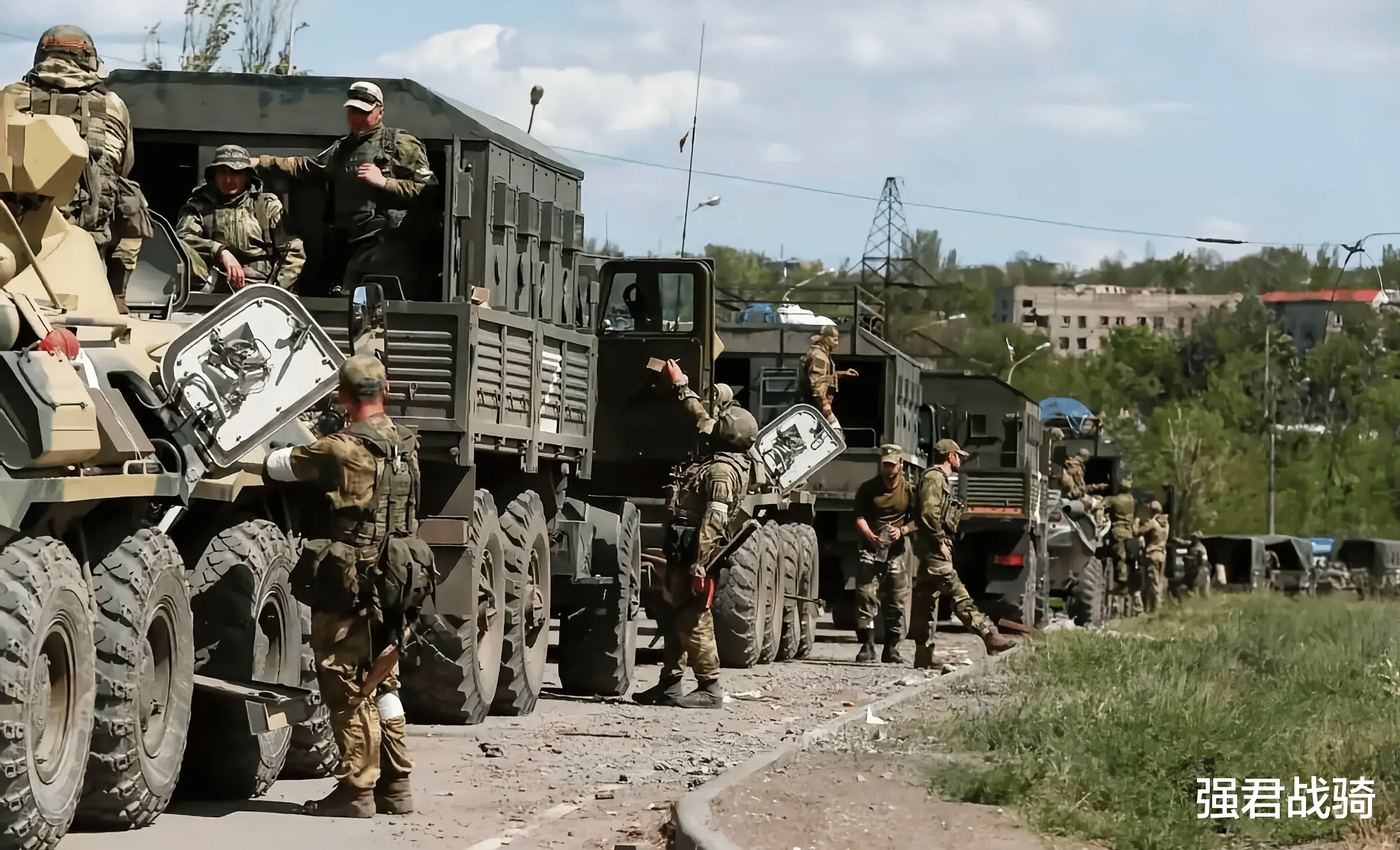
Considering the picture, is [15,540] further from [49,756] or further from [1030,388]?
[1030,388]

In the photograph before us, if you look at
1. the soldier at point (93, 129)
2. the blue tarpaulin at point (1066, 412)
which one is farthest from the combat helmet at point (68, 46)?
the blue tarpaulin at point (1066, 412)

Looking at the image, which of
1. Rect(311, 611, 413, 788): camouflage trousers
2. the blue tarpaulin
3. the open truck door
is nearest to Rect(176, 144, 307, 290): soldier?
Rect(311, 611, 413, 788): camouflage trousers

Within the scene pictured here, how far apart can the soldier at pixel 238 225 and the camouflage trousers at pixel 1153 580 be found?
21428mm

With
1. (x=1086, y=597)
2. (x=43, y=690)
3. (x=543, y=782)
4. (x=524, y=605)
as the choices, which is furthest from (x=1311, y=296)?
(x=43, y=690)

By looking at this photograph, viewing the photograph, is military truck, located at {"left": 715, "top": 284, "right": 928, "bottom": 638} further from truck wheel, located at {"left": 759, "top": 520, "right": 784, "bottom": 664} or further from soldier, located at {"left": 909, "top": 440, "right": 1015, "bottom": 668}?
soldier, located at {"left": 909, "top": 440, "right": 1015, "bottom": 668}

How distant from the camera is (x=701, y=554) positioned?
49.4 ft

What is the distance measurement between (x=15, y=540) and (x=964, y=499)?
17.5m

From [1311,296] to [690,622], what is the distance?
490ft

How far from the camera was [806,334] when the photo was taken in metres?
24.1

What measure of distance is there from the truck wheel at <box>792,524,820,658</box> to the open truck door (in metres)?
2.78

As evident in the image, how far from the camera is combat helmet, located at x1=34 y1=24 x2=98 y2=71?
10.4 m

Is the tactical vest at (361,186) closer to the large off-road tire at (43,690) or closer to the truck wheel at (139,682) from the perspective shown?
the truck wheel at (139,682)

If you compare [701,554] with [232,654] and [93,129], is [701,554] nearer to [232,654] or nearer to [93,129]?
[232,654]

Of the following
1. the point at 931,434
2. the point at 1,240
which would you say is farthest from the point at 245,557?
the point at 931,434
